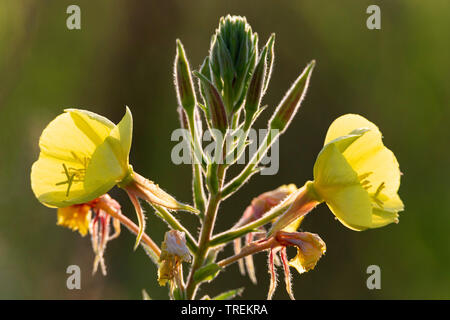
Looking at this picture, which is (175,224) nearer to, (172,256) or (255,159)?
(172,256)

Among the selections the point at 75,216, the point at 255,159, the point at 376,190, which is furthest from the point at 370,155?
the point at 75,216

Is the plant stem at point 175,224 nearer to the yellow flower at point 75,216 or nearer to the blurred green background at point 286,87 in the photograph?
the yellow flower at point 75,216

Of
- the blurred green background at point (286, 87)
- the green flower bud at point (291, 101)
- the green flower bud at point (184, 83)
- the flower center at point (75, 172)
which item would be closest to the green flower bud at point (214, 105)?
the green flower bud at point (184, 83)

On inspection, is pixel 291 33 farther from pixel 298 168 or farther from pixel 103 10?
pixel 103 10

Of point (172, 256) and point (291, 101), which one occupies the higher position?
point (291, 101)

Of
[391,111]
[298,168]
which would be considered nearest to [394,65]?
[391,111]

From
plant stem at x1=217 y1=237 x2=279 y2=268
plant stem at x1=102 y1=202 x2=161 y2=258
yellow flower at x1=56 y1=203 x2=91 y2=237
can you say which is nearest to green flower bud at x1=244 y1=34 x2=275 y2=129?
plant stem at x1=217 y1=237 x2=279 y2=268

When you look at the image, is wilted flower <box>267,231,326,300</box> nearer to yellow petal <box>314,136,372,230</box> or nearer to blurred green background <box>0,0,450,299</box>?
yellow petal <box>314,136,372,230</box>
